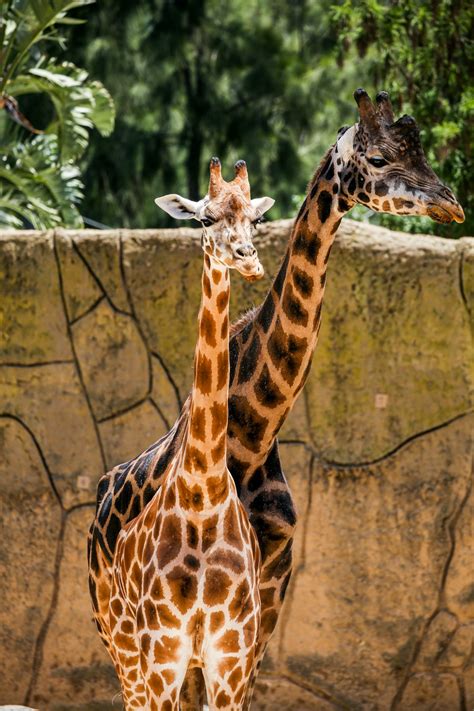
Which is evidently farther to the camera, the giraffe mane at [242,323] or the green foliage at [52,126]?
the green foliage at [52,126]

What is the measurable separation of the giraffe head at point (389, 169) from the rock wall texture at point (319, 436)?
2.50 m

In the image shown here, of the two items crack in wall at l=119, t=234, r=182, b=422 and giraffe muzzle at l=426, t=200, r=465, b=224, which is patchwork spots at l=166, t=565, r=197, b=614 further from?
crack in wall at l=119, t=234, r=182, b=422

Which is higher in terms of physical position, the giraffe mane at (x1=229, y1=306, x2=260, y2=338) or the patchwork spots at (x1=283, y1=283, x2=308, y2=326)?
the patchwork spots at (x1=283, y1=283, x2=308, y2=326)

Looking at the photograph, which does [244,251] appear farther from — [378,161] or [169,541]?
[169,541]

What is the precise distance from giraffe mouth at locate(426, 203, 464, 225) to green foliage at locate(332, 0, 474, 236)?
4688 mm

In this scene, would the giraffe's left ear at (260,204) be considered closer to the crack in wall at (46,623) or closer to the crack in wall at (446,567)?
the crack in wall at (446,567)

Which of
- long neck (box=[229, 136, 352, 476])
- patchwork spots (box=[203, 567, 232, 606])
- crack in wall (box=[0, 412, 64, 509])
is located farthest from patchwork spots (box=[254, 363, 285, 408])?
crack in wall (box=[0, 412, 64, 509])

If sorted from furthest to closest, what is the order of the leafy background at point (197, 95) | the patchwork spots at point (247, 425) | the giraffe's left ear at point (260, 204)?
the leafy background at point (197, 95) < the patchwork spots at point (247, 425) < the giraffe's left ear at point (260, 204)

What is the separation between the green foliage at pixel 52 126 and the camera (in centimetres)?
865

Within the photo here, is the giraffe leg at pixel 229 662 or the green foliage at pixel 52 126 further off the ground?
the green foliage at pixel 52 126

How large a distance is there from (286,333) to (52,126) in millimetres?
5465

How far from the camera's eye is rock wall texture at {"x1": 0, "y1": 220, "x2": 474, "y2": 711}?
6.43 m

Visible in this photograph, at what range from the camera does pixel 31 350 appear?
21.4 feet

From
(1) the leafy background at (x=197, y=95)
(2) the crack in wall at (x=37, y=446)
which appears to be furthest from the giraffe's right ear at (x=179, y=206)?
(1) the leafy background at (x=197, y=95)
